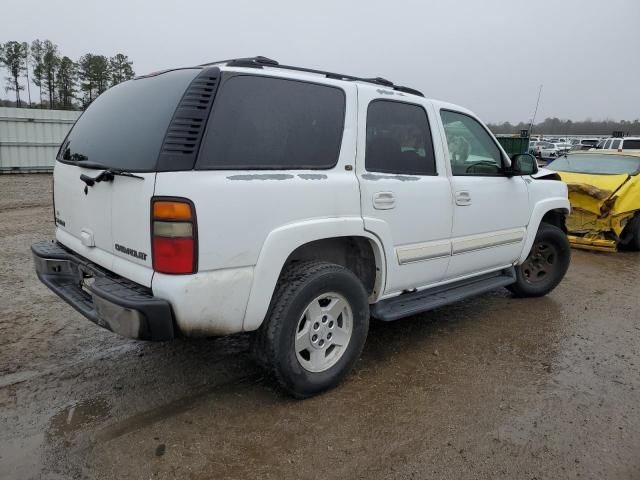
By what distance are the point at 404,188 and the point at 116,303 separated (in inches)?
79.2

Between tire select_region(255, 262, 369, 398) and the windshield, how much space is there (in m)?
6.96

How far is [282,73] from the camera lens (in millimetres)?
3010

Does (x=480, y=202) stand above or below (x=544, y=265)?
above

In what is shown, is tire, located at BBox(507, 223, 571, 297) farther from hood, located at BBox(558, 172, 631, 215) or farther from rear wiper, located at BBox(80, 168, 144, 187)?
rear wiper, located at BBox(80, 168, 144, 187)

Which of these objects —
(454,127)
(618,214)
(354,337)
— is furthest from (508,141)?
(354,337)

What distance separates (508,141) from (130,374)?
1726 cm

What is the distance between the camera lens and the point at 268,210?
107 inches

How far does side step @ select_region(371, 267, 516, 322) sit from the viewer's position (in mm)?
3598

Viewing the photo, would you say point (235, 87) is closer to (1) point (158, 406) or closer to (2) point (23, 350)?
(1) point (158, 406)

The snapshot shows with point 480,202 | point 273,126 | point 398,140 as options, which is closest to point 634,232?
point 480,202

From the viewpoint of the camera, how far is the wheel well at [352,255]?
3326 millimetres

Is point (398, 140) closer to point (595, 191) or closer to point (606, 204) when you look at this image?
point (595, 191)

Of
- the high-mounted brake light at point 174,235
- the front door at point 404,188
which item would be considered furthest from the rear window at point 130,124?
the front door at point 404,188

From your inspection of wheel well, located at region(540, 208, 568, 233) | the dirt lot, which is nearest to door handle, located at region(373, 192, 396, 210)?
the dirt lot
